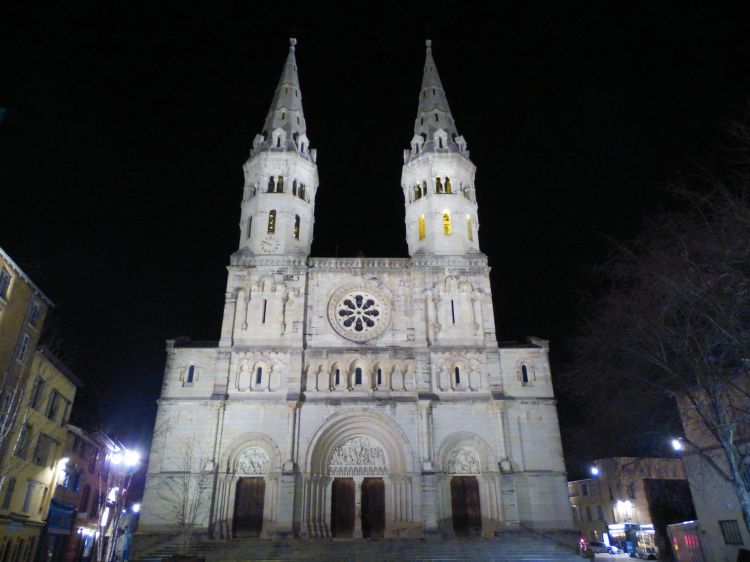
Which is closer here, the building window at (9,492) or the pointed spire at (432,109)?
the building window at (9,492)

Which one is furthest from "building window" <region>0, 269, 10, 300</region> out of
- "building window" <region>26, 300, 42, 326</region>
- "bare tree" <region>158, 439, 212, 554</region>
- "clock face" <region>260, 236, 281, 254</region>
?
"clock face" <region>260, 236, 281, 254</region>

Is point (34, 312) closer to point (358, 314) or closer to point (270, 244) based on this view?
point (270, 244)

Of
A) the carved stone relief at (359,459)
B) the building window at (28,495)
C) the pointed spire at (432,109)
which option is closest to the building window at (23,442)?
the building window at (28,495)

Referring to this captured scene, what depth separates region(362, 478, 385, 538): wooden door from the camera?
29.5m

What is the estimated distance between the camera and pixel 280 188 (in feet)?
126

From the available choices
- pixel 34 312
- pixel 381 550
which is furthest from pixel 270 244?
pixel 381 550

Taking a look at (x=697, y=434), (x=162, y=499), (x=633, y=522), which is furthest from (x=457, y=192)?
(x=633, y=522)

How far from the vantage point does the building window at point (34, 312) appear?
80.7 feet

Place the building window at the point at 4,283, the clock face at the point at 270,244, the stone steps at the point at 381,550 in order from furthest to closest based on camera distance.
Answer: the clock face at the point at 270,244 → the stone steps at the point at 381,550 → the building window at the point at 4,283

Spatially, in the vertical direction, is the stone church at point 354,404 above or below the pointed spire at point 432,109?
below

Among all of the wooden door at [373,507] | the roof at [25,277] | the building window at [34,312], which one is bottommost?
the wooden door at [373,507]

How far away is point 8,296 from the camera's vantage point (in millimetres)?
23016

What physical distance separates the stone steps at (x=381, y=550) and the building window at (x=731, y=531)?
7.13m

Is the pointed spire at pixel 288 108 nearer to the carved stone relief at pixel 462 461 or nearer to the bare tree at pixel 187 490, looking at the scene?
the bare tree at pixel 187 490
